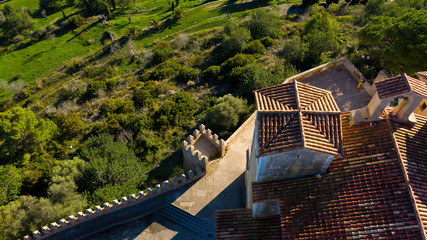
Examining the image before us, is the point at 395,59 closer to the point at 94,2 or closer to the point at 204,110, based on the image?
the point at 204,110

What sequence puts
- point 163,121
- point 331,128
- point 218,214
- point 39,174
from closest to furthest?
1. point 331,128
2. point 218,214
3. point 39,174
4. point 163,121

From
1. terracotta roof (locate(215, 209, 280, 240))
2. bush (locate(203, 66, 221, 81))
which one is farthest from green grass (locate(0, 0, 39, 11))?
terracotta roof (locate(215, 209, 280, 240))

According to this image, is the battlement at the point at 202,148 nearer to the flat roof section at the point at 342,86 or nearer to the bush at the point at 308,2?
the flat roof section at the point at 342,86

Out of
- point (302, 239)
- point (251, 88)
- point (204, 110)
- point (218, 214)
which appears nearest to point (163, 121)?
point (204, 110)

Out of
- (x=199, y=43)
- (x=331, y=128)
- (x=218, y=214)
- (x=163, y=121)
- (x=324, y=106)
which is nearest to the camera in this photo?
(x=331, y=128)

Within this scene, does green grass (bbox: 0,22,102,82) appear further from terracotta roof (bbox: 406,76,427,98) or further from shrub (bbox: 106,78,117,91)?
terracotta roof (bbox: 406,76,427,98)

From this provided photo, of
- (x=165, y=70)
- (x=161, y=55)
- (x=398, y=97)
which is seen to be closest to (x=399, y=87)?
(x=398, y=97)

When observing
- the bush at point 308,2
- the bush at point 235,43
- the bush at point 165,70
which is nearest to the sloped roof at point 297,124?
the bush at point 235,43
